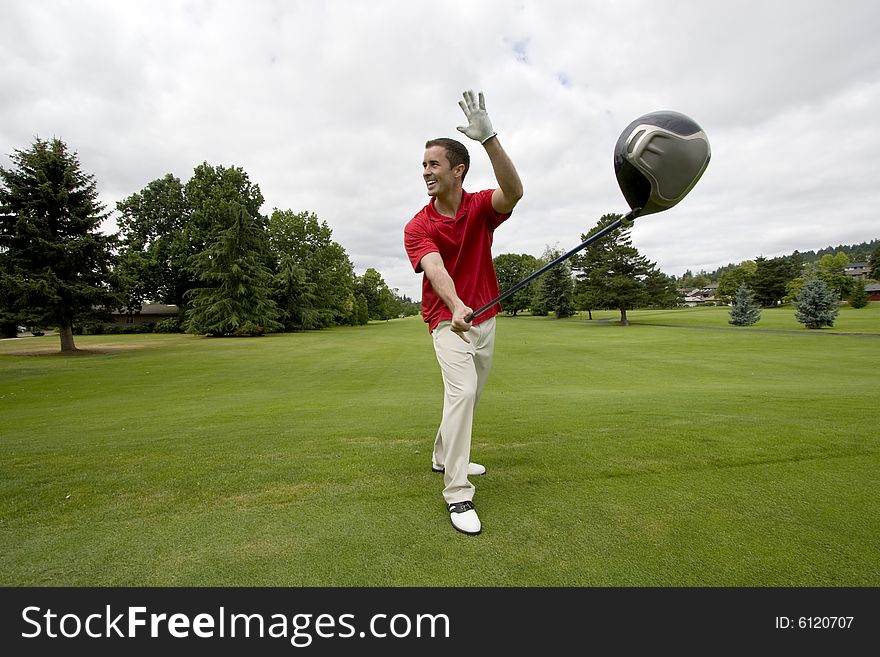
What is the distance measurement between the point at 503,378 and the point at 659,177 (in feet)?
40.2

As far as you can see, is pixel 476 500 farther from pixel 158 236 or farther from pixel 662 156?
pixel 158 236

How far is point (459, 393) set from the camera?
313cm

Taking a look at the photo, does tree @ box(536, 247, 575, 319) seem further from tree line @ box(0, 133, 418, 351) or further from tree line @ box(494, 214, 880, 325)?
tree line @ box(0, 133, 418, 351)

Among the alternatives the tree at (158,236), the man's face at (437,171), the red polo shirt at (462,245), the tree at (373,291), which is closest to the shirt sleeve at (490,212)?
the red polo shirt at (462,245)

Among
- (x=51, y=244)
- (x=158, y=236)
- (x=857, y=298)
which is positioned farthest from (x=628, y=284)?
(x=158, y=236)

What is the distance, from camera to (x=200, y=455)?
405 centimetres

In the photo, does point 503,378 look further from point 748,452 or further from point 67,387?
point 67,387

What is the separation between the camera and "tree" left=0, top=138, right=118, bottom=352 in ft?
79.7

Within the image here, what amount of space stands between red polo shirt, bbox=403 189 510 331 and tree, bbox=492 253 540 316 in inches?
3361

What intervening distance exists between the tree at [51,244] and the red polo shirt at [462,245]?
29759mm

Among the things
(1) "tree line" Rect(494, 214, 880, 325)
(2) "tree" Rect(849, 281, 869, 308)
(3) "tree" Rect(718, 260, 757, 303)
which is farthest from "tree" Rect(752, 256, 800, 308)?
(2) "tree" Rect(849, 281, 869, 308)

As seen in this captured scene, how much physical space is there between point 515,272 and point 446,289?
102m

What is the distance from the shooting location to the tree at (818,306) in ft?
111
